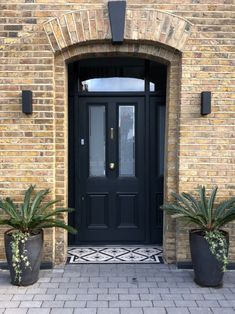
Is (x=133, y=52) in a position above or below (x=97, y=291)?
above

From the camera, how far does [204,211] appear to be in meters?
4.58

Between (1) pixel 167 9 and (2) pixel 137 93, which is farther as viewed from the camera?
(2) pixel 137 93

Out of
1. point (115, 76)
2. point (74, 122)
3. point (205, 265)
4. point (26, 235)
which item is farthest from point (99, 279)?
point (115, 76)

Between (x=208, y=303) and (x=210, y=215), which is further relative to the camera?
(x=210, y=215)

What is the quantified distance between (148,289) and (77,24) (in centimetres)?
333

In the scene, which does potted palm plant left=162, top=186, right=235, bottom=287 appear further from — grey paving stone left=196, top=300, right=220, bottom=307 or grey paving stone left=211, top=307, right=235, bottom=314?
grey paving stone left=211, top=307, right=235, bottom=314

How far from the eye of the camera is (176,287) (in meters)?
4.47

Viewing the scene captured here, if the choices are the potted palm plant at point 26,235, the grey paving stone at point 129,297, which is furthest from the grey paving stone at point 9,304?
the grey paving stone at point 129,297

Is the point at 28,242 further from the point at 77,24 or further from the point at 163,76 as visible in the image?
the point at 163,76

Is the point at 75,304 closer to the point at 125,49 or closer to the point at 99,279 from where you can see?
the point at 99,279

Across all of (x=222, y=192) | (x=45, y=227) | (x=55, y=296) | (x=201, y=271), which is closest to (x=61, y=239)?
(x=45, y=227)

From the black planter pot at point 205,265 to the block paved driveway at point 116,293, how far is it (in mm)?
92

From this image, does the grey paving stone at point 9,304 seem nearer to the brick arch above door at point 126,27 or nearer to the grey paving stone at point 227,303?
the grey paving stone at point 227,303

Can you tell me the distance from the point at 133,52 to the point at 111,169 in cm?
177
